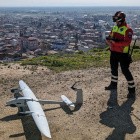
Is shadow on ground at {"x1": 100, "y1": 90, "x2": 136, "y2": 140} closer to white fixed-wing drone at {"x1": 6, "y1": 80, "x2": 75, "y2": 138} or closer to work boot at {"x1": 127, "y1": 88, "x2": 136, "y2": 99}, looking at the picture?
work boot at {"x1": 127, "y1": 88, "x2": 136, "y2": 99}

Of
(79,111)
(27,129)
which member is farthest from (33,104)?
(79,111)

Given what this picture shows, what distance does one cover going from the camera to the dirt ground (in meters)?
7.28

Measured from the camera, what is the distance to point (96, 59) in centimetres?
1493

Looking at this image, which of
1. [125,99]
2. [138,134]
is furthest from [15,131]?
[125,99]

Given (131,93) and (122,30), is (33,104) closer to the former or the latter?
(131,93)

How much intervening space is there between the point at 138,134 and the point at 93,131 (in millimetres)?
962

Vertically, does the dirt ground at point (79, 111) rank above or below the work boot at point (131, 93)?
below

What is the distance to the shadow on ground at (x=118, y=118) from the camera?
724cm

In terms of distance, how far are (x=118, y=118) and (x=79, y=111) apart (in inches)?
40.7

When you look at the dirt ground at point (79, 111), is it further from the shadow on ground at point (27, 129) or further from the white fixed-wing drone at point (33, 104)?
the white fixed-wing drone at point (33, 104)

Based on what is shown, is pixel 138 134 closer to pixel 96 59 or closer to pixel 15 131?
pixel 15 131

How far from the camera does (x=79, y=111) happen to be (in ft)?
27.9

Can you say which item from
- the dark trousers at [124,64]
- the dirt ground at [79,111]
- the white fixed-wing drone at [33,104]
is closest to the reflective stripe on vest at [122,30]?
the dark trousers at [124,64]

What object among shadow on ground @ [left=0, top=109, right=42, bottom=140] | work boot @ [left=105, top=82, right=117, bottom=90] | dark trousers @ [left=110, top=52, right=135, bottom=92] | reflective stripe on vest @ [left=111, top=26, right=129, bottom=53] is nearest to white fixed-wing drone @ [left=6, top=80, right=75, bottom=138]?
shadow on ground @ [left=0, top=109, right=42, bottom=140]
